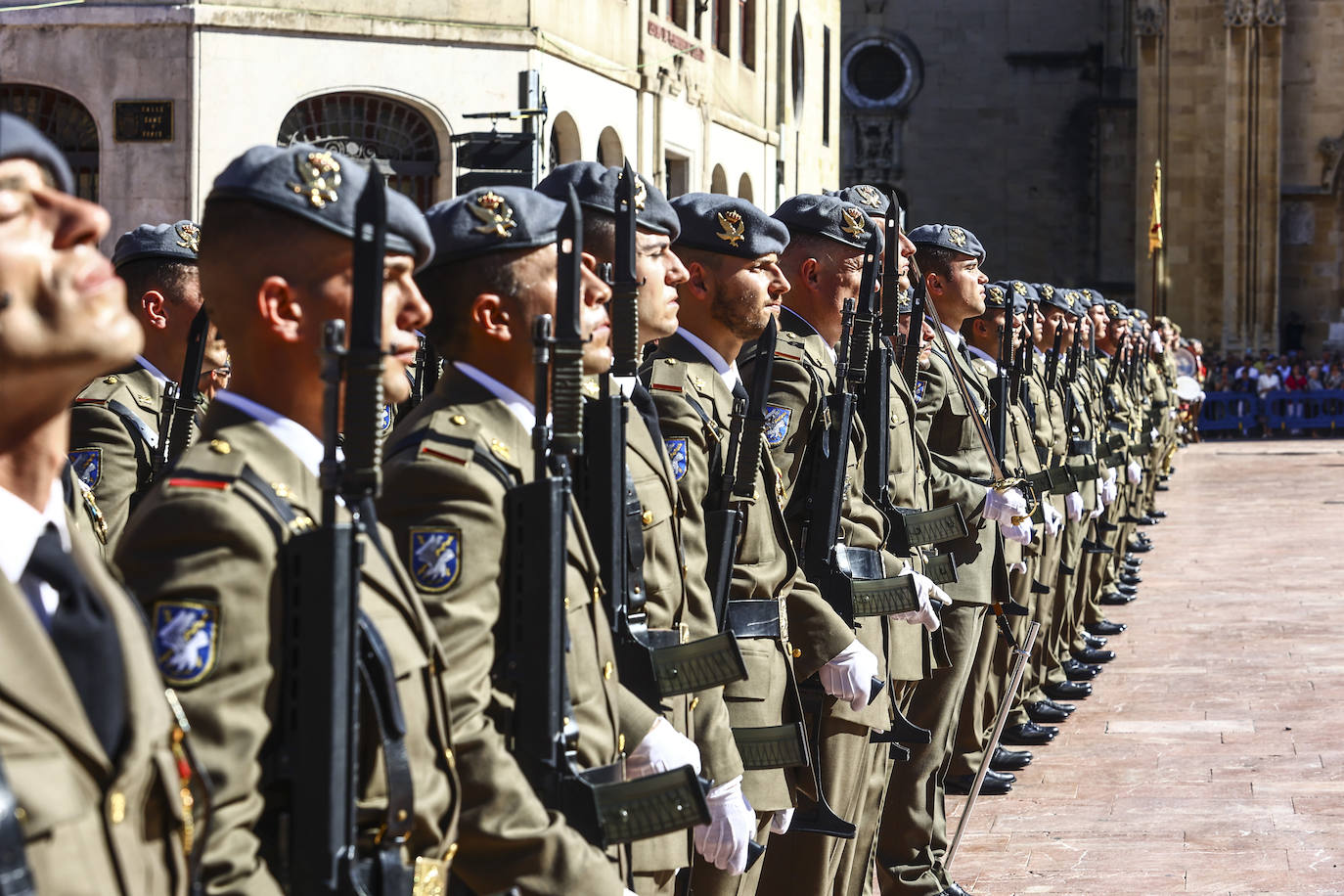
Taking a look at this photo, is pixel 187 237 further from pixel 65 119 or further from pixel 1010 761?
pixel 65 119

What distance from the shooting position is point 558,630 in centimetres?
304

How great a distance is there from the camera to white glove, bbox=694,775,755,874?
3.74 metres

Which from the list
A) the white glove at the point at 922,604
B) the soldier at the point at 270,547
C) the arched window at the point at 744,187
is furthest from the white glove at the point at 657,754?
the arched window at the point at 744,187

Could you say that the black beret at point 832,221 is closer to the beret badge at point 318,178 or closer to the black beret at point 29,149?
the beret badge at point 318,178

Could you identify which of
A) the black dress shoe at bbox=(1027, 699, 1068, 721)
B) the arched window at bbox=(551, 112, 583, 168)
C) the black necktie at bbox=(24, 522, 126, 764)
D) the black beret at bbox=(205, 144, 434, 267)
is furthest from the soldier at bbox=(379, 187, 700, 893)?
the arched window at bbox=(551, 112, 583, 168)

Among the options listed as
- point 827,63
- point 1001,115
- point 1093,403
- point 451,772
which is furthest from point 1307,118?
point 451,772

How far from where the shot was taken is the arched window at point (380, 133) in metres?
16.8

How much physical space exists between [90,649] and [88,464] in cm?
296

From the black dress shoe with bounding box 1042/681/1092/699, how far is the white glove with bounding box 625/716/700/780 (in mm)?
6755

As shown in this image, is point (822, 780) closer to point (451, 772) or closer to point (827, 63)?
point (451, 772)

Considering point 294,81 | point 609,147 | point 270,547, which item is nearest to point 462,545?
point 270,547

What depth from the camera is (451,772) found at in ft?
8.84

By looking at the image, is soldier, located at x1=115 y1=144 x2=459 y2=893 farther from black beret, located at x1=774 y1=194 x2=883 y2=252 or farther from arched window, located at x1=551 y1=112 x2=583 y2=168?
arched window, located at x1=551 y1=112 x2=583 y2=168

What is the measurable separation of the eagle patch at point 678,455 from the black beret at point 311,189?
5.09 ft
